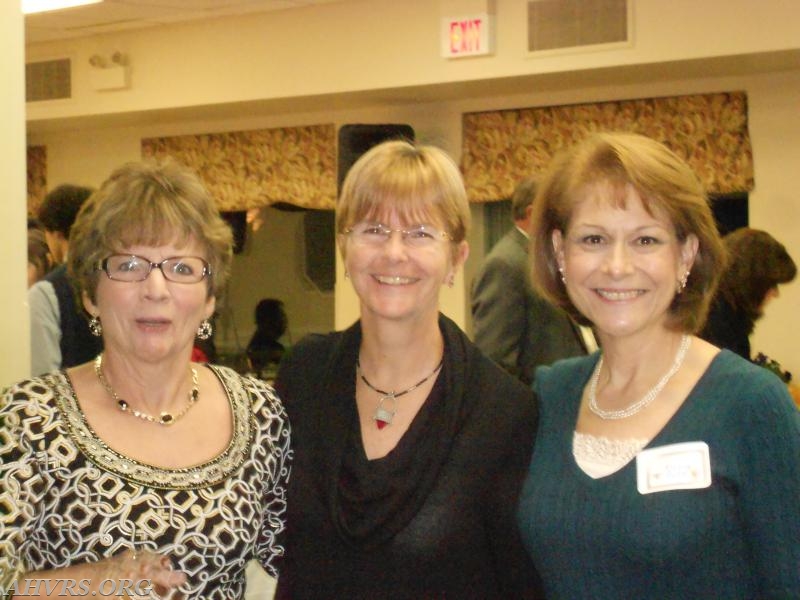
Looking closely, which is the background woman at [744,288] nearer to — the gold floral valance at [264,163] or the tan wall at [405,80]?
the tan wall at [405,80]

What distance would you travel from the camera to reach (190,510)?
186 centimetres

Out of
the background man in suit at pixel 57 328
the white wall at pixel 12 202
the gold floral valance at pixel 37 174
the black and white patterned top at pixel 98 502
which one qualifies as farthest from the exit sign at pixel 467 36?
the black and white patterned top at pixel 98 502

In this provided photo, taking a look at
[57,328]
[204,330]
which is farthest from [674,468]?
[57,328]

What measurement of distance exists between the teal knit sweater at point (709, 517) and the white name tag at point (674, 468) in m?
0.01

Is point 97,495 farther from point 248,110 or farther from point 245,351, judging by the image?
point 245,351

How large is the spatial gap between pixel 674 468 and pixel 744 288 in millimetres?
2913

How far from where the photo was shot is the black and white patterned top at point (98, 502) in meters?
1.75

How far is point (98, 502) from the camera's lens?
178 cm

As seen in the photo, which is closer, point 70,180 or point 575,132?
point 575,132

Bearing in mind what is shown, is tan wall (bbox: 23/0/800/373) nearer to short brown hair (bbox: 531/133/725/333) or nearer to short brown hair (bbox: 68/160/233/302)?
short brown hair (bbox: 531/133/725/333)

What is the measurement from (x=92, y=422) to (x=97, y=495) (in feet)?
0.48

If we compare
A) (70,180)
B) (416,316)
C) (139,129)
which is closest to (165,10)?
(139,129)

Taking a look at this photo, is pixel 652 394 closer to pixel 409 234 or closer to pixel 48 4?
pixel 409 234

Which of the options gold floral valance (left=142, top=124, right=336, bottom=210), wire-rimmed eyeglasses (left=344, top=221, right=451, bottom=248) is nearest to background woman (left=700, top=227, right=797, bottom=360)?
wire-rimmed eyeglasses (left=344, top=221, right=451, bottom=248)
